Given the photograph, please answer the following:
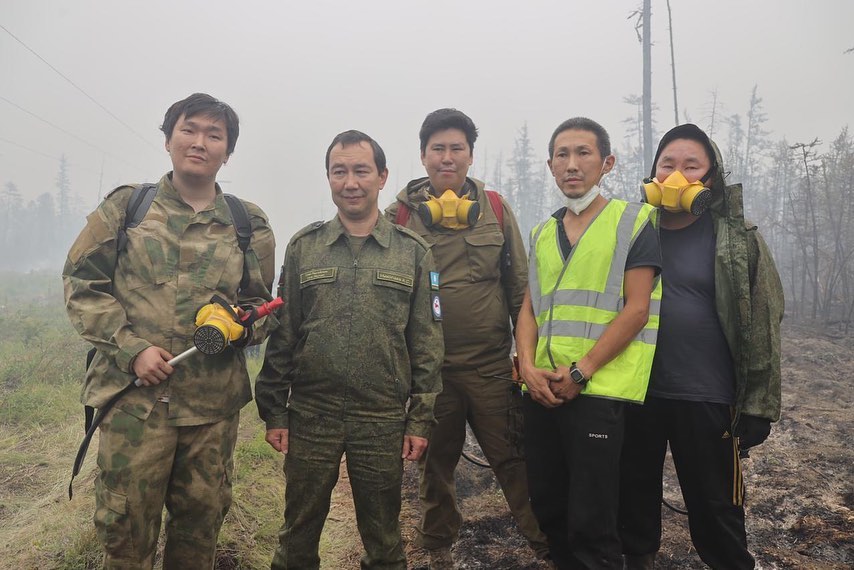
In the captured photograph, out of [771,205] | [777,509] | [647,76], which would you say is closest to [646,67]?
[647,76]

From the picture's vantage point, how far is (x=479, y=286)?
3428 millimetres

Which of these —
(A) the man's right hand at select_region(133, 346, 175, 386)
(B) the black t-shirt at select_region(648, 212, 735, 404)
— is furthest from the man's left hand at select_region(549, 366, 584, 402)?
(A) the man's right hand at select_region(133, 346, 175, 386)

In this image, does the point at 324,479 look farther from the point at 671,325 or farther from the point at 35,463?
the point at 35,463

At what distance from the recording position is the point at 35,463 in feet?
16.9

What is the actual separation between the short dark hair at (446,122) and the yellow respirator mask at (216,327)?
6.34 feet

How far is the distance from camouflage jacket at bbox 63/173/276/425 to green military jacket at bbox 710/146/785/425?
2551mm

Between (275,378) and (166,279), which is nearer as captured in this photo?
(166,279)

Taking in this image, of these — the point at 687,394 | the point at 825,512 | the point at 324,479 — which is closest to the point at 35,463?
the point at 324,479

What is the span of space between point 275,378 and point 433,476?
1529 mm

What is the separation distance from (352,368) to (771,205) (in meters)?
58.0

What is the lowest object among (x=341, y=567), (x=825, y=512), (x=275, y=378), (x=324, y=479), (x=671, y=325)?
(x=341, y=567)

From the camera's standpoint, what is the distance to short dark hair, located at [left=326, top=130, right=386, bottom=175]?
2.81m

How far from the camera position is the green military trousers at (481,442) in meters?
3.36

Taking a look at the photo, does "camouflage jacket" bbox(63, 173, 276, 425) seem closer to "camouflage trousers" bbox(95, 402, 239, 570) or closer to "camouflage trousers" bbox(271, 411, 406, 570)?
"camouflage trousers" bbox(95, 402, 239, 570)
